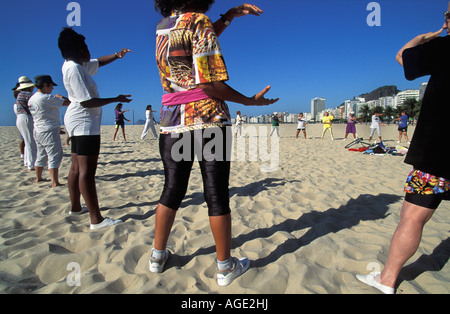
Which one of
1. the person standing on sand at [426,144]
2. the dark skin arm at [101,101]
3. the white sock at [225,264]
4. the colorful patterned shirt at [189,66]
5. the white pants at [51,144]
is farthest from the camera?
the white pants at [51,144]

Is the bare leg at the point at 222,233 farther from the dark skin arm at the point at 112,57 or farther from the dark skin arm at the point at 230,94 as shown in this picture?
the dark skin arm at the point at 112,57

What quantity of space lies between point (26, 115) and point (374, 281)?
242 inches

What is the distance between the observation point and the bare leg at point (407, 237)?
1.28 metres

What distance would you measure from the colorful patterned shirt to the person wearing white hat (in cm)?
473

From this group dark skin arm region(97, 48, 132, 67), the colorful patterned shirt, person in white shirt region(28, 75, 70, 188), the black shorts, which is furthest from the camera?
person in white shirt region(28, 75, 70, 188)

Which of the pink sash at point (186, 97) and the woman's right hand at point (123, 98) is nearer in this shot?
the pink sash at point (186, 97)

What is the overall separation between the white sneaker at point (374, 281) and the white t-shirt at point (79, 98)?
2566mm

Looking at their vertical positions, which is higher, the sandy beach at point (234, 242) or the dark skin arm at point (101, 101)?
the dark skin arm at point (101, 101)

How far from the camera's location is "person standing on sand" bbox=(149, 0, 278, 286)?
1308mm

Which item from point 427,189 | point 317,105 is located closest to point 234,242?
point 427,189

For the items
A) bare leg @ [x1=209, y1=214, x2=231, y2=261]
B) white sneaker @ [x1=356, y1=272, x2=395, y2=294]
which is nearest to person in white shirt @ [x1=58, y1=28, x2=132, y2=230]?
bare leg @ [x1=209, y1=214, x2=231, y2=261]

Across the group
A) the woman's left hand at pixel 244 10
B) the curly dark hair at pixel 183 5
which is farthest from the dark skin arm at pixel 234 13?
the curly dark hair at pixel 183 5
